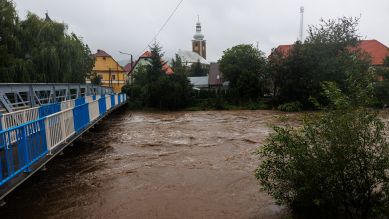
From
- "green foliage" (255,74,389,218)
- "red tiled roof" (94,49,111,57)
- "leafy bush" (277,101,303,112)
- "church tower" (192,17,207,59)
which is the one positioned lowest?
"leafy bush" (277,101,303,112)

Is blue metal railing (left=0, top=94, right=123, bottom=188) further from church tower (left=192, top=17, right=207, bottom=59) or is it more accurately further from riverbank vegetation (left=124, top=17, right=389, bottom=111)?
church tower (left=192, top=17, right=207, bottom=59)

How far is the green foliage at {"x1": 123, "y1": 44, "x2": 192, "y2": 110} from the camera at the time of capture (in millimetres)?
34906

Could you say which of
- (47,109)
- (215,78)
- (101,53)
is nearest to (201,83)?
(215,78)

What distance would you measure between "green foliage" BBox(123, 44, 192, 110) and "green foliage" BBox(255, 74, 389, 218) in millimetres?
29232

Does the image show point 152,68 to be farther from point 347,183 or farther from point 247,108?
point 347,183

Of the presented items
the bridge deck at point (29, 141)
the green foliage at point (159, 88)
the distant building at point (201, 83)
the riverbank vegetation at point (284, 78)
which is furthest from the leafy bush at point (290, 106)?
the distant building at point (201, 83)

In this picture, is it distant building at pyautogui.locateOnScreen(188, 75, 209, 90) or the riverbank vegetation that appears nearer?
the riverbank vegetation

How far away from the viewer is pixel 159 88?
3497 centimetres

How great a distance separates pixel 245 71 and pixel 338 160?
3319cm

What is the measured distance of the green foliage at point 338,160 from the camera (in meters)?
4.98

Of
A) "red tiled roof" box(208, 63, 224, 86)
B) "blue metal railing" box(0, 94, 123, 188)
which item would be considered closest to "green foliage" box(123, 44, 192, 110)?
"red tiled roof" box(208, 63, 224, 86)

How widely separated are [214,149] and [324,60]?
2462 centimetres

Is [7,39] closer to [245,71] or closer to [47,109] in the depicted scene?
[47,109]

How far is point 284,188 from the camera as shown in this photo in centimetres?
580
